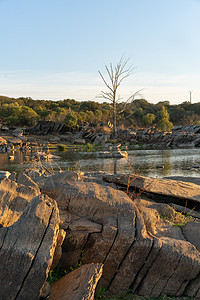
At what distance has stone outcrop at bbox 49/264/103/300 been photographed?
Answer: 3.35 m

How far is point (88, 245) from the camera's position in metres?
4.32

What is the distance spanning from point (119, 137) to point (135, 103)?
180 ft

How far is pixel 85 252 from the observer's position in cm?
433

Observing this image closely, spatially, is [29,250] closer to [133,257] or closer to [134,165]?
[133,257]

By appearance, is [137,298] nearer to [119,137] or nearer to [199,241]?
[199,241]

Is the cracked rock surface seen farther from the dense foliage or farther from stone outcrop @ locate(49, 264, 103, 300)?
the dense foliage

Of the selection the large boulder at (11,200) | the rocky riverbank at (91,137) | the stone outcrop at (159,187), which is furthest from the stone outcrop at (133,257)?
the rocky riverbank at (91,137)

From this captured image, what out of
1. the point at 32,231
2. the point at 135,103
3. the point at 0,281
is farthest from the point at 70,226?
the point at 135,103

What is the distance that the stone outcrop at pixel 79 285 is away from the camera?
335cm

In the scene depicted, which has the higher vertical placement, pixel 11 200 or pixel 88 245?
pixel 11 200

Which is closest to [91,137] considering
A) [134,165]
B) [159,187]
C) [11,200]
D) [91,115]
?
[91,115]

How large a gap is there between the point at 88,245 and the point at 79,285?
86 cm

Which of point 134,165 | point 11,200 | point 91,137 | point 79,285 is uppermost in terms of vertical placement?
point 11,200

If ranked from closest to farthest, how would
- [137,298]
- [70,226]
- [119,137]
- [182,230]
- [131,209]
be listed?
[137,298] → [70,226] → [131,209] → [182,230] → [119,137]
